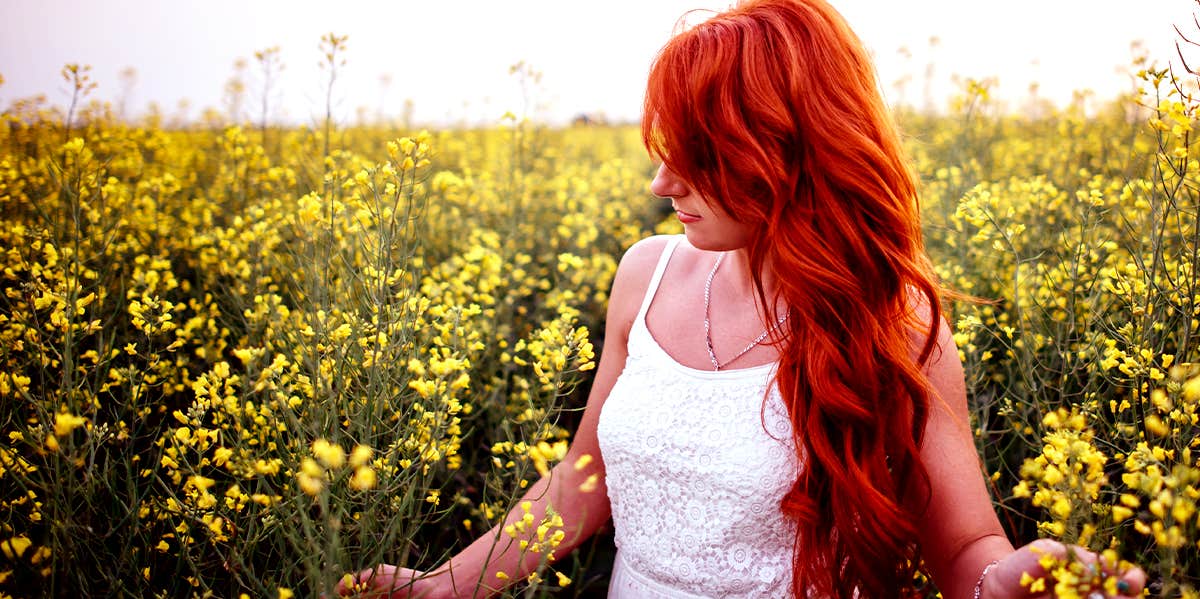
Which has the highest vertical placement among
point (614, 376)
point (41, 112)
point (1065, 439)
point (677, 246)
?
point (41, 112)

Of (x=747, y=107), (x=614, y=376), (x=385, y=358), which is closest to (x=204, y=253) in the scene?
(x=385, y=358)

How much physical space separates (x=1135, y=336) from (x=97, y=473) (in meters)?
1.86

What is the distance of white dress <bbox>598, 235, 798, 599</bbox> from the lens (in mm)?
1248

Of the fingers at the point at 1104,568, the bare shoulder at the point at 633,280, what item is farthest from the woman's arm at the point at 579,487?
the fingers at the point at 1104,568

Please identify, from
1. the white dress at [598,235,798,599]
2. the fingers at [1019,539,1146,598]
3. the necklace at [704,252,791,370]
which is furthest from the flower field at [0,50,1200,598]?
the necklace at [704,252,791,370]

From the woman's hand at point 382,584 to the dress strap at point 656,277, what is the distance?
616mm

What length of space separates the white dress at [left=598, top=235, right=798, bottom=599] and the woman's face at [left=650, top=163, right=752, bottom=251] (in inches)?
9.2

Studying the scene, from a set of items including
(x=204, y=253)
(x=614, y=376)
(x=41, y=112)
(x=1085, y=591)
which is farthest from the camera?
(x=41, y=112)

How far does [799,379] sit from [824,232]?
245 mm

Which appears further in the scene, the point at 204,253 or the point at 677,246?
the point at 204,253

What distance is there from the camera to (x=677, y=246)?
158cm

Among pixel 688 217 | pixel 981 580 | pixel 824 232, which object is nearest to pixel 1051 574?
pixel 981 580

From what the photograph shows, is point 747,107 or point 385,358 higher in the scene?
point 747,107

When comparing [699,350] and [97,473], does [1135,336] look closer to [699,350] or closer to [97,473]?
[699,350]
